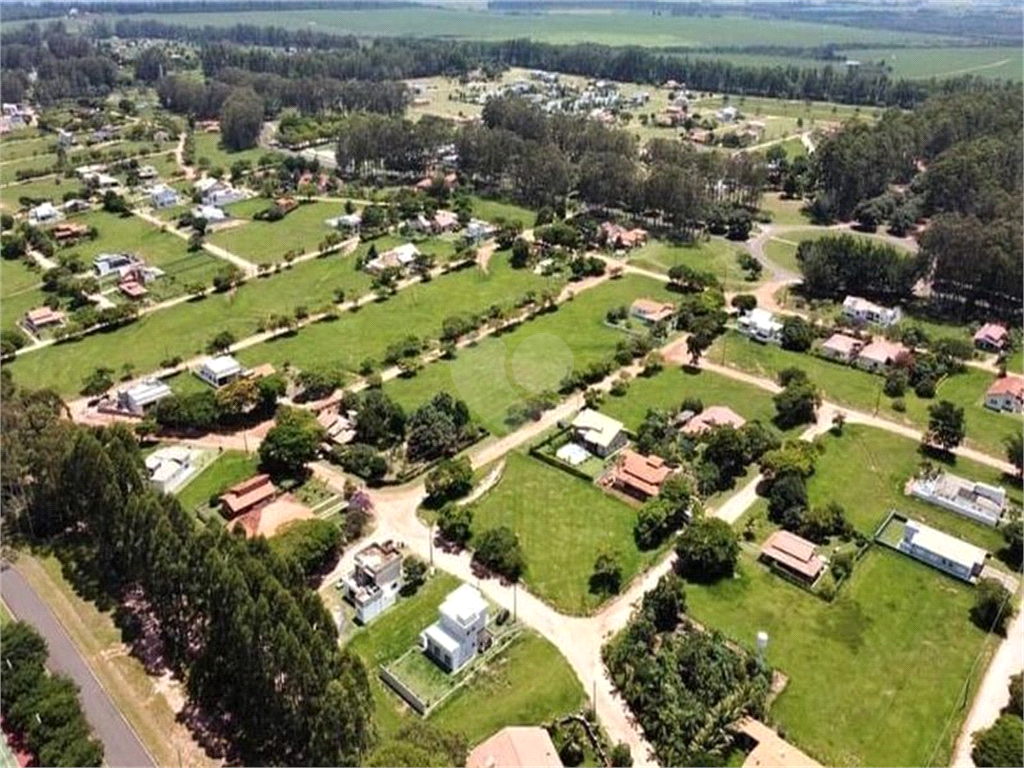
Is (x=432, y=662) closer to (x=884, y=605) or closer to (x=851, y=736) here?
(x=851, y=736)

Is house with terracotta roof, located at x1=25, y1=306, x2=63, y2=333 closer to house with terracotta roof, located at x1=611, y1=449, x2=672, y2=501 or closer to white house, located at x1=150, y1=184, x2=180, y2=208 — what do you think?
white house, located at x1=150, y1=184, x2=180, y2=208

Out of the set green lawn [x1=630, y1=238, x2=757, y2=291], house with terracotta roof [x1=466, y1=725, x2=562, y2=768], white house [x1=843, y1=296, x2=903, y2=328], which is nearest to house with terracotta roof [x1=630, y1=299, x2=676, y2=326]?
green lawn [x1=630, y1=238, x2=757, y2=291]

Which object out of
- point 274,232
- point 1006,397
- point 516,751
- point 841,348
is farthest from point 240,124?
point 516,751

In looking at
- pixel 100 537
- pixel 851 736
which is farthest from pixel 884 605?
pixel 100 537

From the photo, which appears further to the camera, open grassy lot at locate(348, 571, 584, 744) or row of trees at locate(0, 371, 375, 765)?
open grassy lot at locate(348, 571, 584, 744)

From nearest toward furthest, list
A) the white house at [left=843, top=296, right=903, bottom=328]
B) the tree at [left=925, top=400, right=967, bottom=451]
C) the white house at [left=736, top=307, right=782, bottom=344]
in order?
the tree at [left=925, top=400, right=967, bottom=451]
the white house at [left=736, top=307, right=782, bottom=344]
the white house at [left=843, top=296, right=903, bottom=328]

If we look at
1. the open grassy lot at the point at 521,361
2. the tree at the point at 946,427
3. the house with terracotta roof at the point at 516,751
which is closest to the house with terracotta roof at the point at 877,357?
the tree at the point at 946,427
